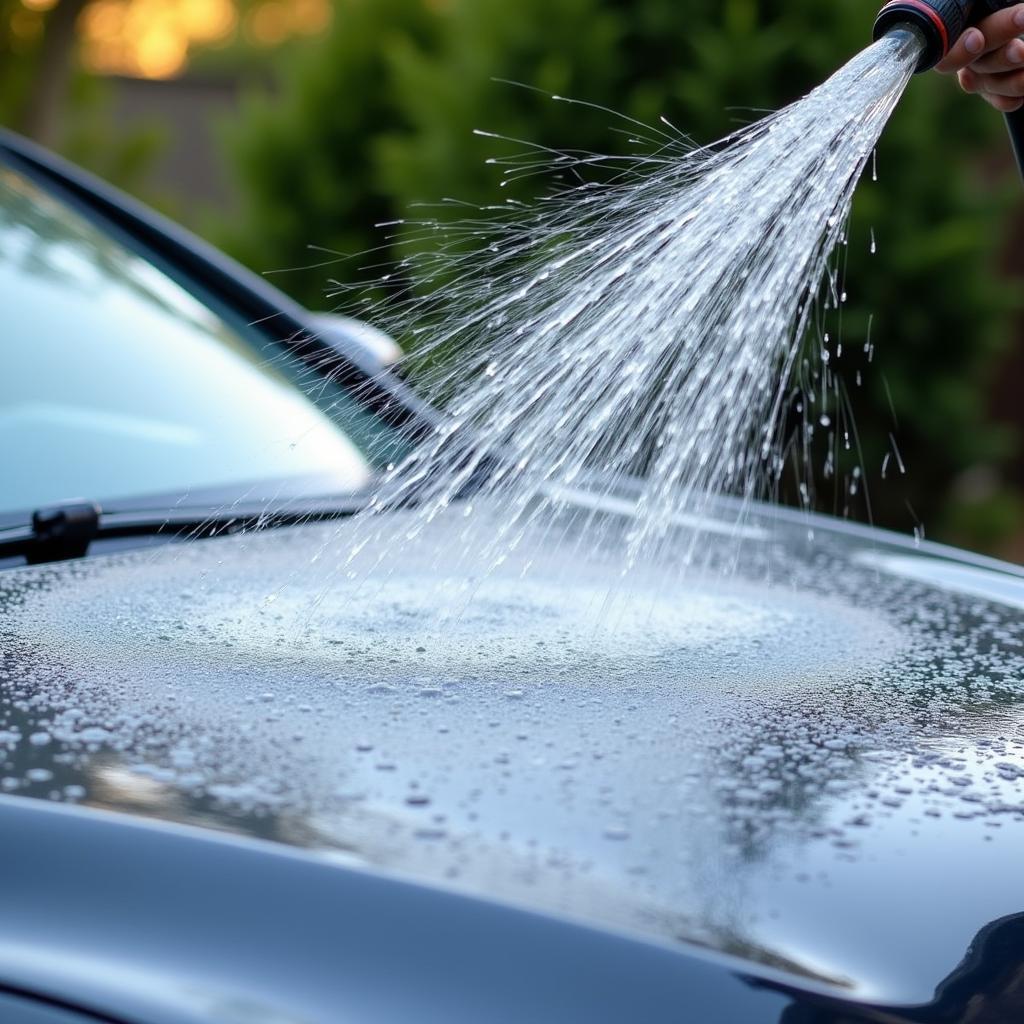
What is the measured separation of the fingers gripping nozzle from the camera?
1.89 meters

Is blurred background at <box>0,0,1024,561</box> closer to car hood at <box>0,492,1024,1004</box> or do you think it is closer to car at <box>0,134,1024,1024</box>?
car at <box>0,134,1024,1024</box>

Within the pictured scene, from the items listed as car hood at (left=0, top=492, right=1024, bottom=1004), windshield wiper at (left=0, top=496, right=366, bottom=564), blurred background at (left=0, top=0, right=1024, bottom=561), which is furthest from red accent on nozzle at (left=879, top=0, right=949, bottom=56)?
blurred background at (left=0, top=0, right=1024, bottom=561)

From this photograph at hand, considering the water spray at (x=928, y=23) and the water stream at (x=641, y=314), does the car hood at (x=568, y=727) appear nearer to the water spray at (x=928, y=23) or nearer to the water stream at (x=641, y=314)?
the water stream at (x=641, y=314)

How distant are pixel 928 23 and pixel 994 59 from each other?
28 centimetres

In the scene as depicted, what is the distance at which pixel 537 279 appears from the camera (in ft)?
6.82

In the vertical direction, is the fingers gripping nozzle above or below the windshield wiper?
A: above

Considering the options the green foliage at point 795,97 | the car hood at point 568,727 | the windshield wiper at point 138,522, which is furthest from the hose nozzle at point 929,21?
the green foliage at point 795,97

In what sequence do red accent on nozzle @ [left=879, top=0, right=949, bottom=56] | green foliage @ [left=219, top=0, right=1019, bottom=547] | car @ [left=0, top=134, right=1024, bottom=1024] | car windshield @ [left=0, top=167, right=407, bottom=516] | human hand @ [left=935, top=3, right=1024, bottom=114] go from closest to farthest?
car @ [left=0, top=134, right=1024, bottom=1024]
red accent on nozzle @ [left=879, top=0, right=949, bottom=56]
human hand @ [left=935, top=3, right=1024, bottom=114]
car windshield @ [left=0, top=167, right=407, bottom=516]
green foliage @ [left=219, top=0, right=1019, bottom=547]

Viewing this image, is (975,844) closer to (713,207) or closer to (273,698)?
(273,698)

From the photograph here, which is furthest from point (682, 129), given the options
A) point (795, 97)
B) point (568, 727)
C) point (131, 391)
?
point (568, 727)

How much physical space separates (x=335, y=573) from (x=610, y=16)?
15.6ft

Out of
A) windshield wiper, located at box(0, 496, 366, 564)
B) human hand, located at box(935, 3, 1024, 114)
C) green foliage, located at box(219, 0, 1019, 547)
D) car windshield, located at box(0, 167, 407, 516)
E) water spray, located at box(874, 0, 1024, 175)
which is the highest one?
green foliage, located at box(219, 0, 1019, 547)

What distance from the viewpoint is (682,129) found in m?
6.15

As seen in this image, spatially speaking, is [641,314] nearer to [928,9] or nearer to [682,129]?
[928,9]
